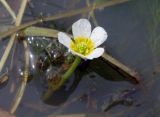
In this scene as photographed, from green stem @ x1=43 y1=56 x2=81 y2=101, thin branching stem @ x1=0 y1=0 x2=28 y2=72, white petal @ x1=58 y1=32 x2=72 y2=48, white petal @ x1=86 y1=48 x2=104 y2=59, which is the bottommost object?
green stem @ x1=43 y1=56 x2=81 y2=101

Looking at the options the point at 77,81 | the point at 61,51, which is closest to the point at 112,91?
the point at 77,81

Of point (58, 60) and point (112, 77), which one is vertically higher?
point (58, 60)

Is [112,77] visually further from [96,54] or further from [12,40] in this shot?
[12,40]

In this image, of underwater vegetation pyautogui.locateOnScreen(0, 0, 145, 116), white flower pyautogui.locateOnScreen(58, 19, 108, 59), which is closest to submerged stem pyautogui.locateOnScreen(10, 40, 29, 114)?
underwater vegetation pyautogui.locateOnScreen(0, 0, 145, 116)

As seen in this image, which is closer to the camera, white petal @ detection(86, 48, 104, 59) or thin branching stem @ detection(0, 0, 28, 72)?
white petal @ detection(86, 48, 104, 59)

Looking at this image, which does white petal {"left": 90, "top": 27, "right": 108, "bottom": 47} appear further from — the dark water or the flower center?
the dark water

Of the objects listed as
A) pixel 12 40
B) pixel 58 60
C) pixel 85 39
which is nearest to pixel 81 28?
pixel 85 39

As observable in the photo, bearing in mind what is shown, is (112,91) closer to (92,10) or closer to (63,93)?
(63,93)
